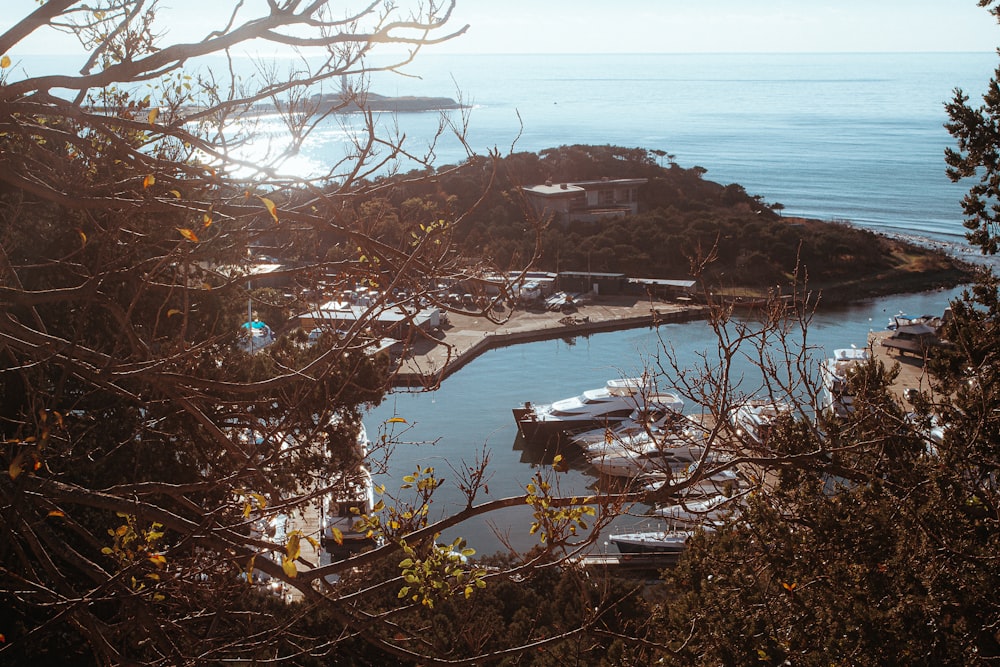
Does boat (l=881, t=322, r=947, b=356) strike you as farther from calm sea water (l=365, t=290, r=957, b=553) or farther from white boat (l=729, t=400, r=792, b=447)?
white boat (l=729, t=400, r=792, b=447)

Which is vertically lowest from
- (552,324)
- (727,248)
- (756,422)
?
(552,324)

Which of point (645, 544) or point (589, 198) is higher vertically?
point (589, 198)

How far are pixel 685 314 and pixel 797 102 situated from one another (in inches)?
4100

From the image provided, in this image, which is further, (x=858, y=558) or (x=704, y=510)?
(x=858, y=558)

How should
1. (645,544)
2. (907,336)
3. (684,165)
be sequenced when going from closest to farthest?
(645,544) < (907,336) < (684,165)

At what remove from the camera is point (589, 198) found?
2970cm

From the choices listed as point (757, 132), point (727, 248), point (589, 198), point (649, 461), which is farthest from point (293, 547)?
point (757, 132)

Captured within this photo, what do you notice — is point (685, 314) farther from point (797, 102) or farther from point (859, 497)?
point (797, 102)

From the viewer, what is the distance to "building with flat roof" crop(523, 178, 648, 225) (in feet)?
90.5

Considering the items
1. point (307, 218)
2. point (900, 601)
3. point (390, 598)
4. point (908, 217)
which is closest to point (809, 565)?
point (900, 601)

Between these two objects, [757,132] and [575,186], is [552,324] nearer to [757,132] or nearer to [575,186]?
[575,186]

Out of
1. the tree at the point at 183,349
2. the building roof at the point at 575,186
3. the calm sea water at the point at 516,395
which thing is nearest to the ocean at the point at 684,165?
the calm sea water at the point at 516,395

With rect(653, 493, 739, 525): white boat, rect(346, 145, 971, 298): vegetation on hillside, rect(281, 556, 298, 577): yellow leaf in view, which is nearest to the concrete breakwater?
rect(346, 145, 971, 298): vegetation on hillside

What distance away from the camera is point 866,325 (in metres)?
20.5
